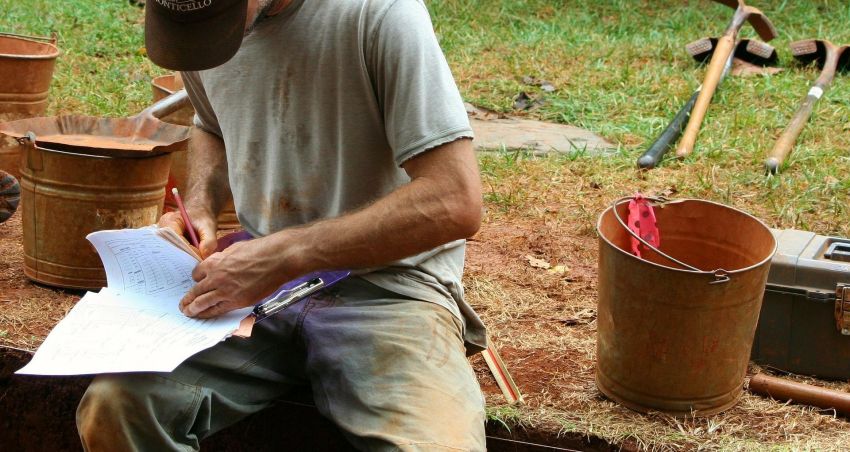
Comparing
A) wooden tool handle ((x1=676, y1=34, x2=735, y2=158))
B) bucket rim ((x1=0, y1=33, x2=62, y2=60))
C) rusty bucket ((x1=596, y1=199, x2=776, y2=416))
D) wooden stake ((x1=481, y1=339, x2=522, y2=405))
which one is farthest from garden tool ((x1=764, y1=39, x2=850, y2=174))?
bucket rim ((x1=0, y1=33, x2=62, y2=60))

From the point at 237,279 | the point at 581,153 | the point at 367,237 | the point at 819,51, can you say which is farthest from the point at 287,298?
the point at 819,51

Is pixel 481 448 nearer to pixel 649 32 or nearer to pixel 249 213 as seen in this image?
pixel 249 213

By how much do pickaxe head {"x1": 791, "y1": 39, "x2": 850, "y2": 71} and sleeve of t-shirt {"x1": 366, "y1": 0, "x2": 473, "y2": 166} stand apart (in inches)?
216

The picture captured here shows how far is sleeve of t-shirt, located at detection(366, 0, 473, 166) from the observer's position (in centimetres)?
237

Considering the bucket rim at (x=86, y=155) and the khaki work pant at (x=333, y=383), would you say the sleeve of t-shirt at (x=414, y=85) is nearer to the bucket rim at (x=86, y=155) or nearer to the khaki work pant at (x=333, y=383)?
the khaki work pant at (x=333, y=383)

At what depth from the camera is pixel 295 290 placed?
8.55 ft

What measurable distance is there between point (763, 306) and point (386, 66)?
1646 mm

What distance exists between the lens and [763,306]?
3.37 meters

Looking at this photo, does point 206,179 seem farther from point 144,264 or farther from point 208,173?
point 144,264

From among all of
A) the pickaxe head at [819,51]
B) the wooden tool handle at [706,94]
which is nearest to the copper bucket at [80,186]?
the wooden tool handle at [706,94]

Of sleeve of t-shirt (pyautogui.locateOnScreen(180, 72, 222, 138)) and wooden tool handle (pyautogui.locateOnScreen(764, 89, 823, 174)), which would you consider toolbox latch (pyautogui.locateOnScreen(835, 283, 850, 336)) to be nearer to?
sleeve of t-shirt (pyautogui.locateOnScreen(180, 72, 222, 138))

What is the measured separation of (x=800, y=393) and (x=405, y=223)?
1.53 metres

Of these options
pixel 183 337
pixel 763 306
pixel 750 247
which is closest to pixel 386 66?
pixel 183 337

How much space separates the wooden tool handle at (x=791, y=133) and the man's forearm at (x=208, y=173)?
3299 mm
